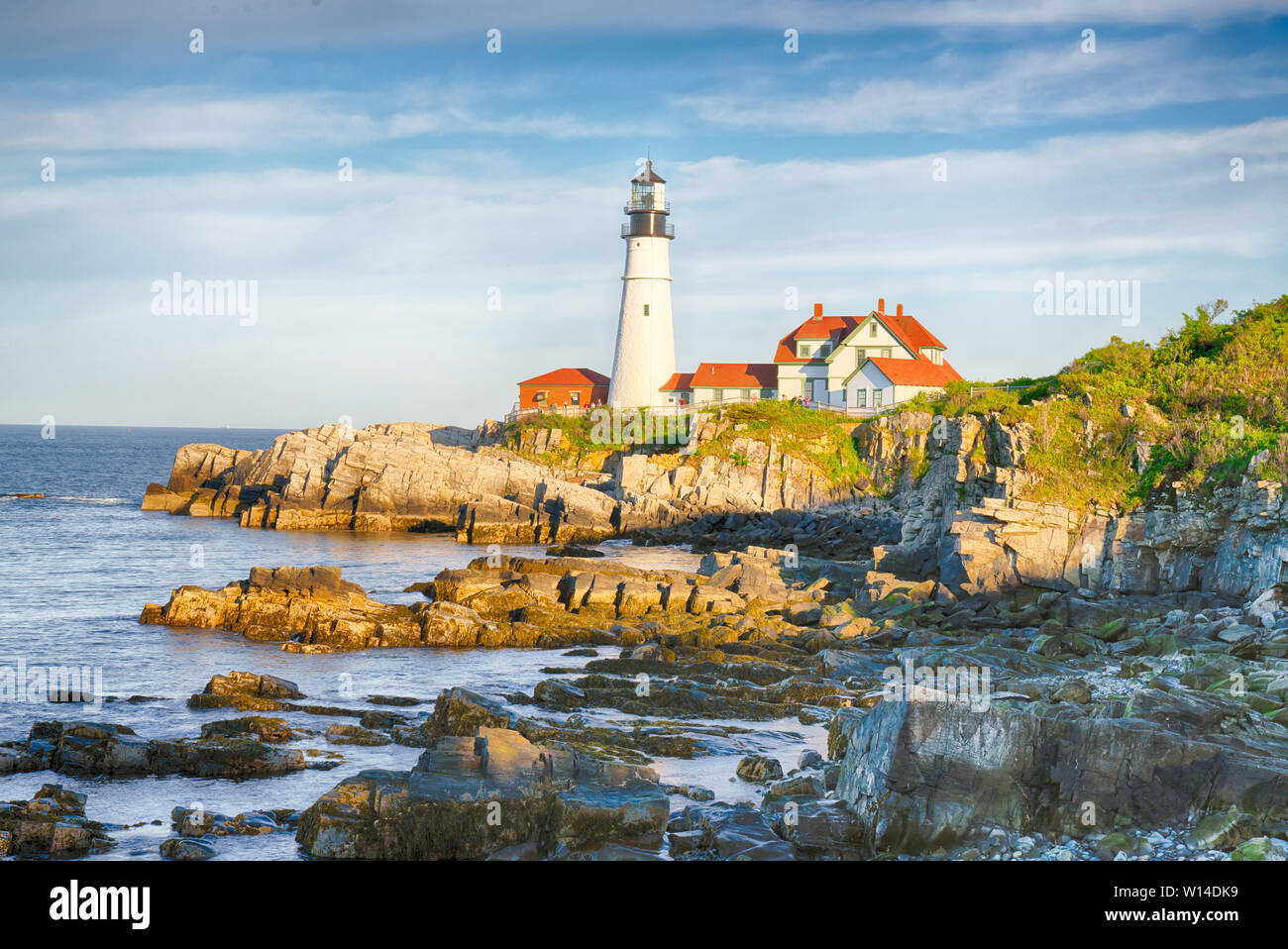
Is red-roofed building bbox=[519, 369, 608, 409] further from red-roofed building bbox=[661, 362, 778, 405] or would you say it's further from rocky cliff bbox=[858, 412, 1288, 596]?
rocky cliff bbox=[858, 412, 1288, 596]

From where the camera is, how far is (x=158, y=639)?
23531 mm

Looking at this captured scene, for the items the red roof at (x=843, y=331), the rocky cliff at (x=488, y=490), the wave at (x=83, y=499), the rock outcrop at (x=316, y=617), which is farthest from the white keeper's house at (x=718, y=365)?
the rock outcrop at (x=316, y=617)

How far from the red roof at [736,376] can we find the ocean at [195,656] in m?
22.1

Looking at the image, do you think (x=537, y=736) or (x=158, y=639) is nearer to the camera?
(x=537, y=736)

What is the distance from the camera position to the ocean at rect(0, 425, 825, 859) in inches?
529

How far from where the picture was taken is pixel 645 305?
205 ft

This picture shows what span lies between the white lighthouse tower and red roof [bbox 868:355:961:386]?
13.3m

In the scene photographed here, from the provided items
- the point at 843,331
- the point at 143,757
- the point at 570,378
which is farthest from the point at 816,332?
the point at 143,757

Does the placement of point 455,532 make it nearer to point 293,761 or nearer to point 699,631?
point 699,631

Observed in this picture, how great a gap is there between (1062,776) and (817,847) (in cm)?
268

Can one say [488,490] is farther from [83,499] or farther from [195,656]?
[83,499]

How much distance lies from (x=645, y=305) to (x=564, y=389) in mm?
11676
